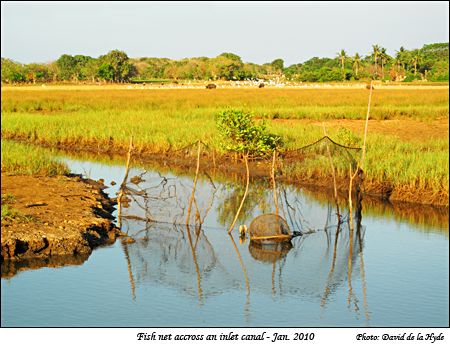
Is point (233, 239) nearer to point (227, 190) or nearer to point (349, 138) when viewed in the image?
point (227, 190)

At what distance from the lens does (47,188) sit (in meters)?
11.5

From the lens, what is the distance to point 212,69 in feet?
276

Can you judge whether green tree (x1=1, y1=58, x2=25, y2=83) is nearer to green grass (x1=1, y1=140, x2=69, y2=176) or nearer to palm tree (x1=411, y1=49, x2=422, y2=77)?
palm tree (x1=411, y1=49, x2=422, y2=77)

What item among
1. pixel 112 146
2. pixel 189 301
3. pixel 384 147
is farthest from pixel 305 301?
pixel 112 146

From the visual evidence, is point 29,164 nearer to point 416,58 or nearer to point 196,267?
point 196,267

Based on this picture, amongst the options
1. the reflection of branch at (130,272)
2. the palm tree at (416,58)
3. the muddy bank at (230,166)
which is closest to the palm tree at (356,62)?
the palm tree at (416,58)

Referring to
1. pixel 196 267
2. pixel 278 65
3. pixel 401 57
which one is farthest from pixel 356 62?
pixel 196 267

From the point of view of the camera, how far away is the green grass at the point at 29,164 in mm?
12688

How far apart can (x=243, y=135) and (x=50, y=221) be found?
6.89 meters

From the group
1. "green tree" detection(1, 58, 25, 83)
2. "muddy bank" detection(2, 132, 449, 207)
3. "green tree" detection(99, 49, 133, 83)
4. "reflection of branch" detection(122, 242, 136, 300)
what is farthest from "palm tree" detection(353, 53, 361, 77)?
"reflection of branch" detection(122, 242, 136, 300)

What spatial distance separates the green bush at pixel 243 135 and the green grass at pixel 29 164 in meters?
3.84

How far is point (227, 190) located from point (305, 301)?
15.5 feet

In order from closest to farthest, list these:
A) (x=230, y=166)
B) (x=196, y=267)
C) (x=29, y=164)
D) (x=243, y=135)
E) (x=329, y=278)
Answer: (x=329, y=278) → (x=196, y=267) → (x=29, y=164) → (x=243, y=135) → (x=230, y=166)

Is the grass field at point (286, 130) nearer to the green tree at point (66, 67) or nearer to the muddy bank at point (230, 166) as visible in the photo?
the muddy bank at point (230, 166)
